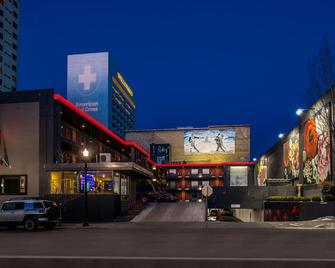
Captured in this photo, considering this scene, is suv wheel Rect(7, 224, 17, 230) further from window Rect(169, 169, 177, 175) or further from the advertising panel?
window Rect(169, 169, 177, 175)

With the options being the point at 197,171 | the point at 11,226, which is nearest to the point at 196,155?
the point at 197,171

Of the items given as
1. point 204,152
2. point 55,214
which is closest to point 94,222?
point 55,214

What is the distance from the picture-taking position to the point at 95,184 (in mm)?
37969

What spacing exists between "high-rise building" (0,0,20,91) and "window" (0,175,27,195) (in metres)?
85.5

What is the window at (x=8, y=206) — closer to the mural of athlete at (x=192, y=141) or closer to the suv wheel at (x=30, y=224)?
the suv wheel at (x=30, y=224)

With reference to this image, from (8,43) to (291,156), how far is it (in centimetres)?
8890

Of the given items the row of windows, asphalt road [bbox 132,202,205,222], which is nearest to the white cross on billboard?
the row of windows

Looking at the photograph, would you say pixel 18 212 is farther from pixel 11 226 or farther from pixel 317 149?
pixel 317 149

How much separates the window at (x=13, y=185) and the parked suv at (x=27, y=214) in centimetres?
774

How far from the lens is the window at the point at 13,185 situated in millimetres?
37844

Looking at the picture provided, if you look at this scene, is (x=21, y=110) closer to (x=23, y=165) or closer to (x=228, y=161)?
(x=23, y=165)

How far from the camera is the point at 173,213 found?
41.8 metres

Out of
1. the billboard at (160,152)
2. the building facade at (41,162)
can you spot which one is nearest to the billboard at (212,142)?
the billboard at (160,152)

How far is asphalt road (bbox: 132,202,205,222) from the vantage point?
1547 inches
